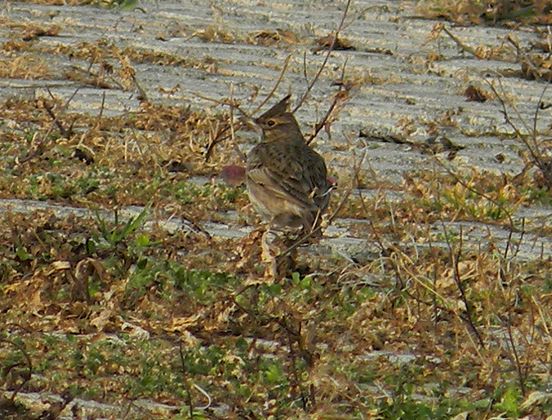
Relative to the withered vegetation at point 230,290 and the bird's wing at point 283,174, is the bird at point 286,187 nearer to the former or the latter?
the bird's wing at point 283,174

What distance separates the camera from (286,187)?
848cm

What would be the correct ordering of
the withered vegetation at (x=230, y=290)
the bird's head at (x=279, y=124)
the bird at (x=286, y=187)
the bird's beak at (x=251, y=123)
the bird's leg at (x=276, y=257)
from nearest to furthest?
the withered vegetation at (x=230, y=290) → the bird's leg at (x=276, y=257) → the bird at (x=286, y=187) → the bird's head at (x=279, y=124) → the bird's beak at (x=251, y=123)

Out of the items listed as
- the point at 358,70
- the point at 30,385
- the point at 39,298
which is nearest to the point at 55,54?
the point at 358,70

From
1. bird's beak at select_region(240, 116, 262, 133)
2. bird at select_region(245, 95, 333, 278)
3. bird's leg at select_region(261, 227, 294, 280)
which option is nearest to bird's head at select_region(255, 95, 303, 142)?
bird's beak at select_region(240, 116, 262, 133)

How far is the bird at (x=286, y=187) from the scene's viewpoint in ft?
27.2

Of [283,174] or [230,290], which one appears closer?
[230,290]

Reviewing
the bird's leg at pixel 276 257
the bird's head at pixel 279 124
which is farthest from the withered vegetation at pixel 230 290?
the bird's head at pixel 279 124

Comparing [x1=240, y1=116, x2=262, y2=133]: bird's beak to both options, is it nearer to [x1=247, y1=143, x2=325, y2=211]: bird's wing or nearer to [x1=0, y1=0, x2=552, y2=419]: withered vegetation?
[x1=0, y1=0, x2=552, y2=419]: withered vegetation

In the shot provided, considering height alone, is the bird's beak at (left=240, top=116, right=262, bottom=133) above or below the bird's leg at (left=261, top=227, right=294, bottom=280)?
below

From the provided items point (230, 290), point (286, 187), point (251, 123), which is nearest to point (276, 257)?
point (230, 290)

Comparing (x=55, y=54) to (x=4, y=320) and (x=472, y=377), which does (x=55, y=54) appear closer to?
(x=4, y=320)

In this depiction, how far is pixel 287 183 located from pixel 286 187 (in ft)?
0.12

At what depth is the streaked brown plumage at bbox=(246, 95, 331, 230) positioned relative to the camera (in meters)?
8.30

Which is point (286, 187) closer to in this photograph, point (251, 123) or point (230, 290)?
point (251, 123)
